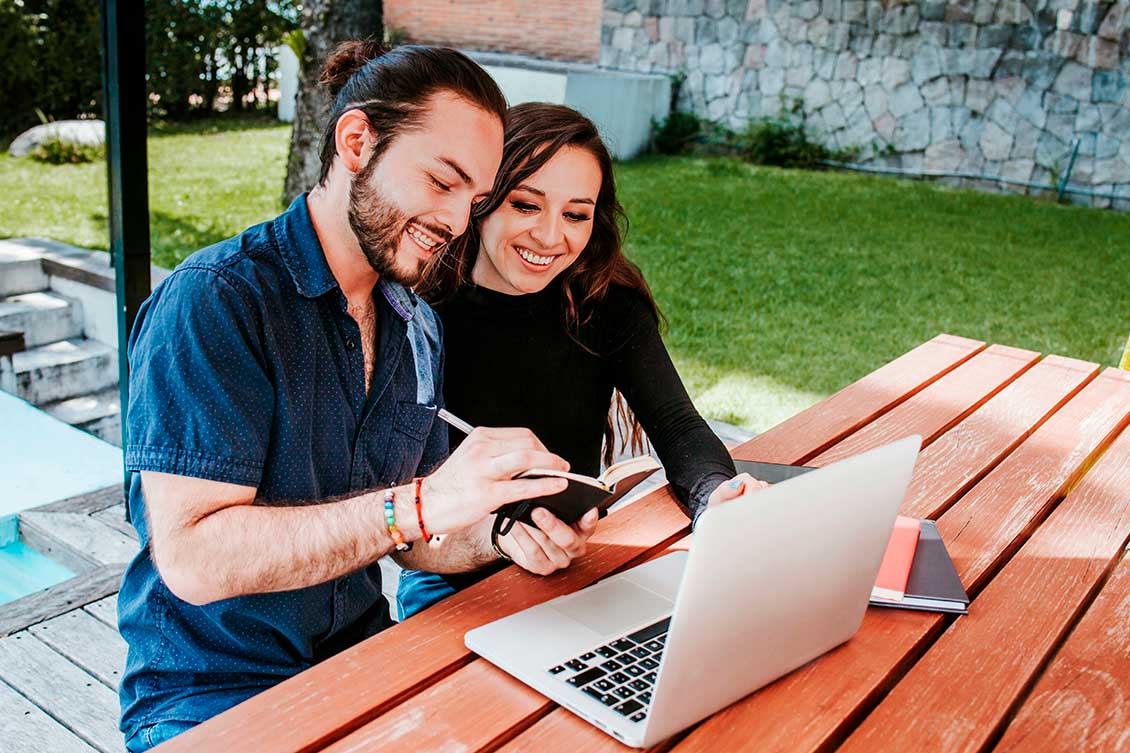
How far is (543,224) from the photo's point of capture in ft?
6.01

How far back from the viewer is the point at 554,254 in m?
1.85

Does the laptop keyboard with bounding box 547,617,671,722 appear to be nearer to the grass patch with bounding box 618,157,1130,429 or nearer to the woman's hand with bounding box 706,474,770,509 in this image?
the woman's hand with bounding box 706,474,770,509

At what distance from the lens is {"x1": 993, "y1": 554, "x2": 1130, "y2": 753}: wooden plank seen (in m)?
1.12

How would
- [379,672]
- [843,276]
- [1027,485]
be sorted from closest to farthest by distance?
[379,672]
[1027,485]
[843,276]

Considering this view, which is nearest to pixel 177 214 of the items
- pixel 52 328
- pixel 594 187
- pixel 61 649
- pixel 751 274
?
pixel 52 328

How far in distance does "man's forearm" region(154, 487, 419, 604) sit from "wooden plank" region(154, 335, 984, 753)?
0.11 meters

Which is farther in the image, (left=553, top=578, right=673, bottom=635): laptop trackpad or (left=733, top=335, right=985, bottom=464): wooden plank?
(left=733, top=335, right=985, bottom=464): wooden plank

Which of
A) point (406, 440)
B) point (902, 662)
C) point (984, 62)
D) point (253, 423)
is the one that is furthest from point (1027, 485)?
point (984, 62)

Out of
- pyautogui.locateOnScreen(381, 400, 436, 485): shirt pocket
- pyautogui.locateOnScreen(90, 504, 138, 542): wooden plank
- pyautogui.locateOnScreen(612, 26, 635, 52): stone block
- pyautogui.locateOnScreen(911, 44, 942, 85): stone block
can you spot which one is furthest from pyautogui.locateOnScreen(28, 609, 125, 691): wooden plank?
pyautogui.locateOnScreen(612, 26, 635, 52): stone block

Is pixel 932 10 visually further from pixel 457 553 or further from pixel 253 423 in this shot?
pixel 253 423

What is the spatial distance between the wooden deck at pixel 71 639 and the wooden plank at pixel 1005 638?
1.87ft

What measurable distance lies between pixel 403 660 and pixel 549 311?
0.91 metres

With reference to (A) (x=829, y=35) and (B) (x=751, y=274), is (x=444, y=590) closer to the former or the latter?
(B) (x=751, y=274)

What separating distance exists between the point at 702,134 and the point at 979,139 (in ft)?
8.54
